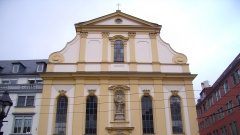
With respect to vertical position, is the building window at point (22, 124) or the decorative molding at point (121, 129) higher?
the building window at point (22, 124)

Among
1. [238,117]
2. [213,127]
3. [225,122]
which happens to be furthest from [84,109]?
[213,127]

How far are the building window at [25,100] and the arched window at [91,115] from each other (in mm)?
5545

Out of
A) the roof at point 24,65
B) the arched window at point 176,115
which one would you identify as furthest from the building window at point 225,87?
the roof at point 24,65

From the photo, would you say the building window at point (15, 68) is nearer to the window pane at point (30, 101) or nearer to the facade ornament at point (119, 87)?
the window pane at point (30, 101)

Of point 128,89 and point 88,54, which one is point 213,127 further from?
point 88,54

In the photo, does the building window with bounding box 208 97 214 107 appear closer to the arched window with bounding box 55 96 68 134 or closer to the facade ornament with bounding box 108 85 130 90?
the facade ornament with bounding box 108 85 130 90

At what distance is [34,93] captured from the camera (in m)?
25.3

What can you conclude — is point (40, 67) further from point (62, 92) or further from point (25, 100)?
point (62, 92)

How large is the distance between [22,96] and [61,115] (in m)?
4.59

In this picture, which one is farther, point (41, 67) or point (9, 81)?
point (41, 67)

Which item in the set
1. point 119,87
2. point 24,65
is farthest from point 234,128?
point 24,65

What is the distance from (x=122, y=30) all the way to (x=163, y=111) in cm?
963

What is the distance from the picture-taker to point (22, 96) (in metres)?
25.3

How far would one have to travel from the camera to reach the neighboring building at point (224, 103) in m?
31.7
